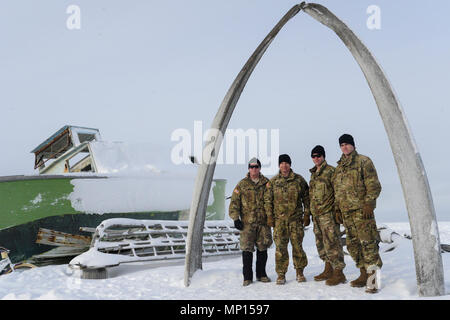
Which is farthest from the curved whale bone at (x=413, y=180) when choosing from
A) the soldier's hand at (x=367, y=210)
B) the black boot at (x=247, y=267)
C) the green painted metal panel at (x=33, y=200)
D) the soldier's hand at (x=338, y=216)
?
the green painted metal panel at (x=33, y=200)

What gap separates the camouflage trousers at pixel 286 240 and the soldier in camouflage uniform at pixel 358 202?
639 millimetres

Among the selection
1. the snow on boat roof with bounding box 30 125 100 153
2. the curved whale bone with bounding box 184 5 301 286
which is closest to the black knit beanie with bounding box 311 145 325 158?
the curved whale bone with bounding box 184 5 301 286

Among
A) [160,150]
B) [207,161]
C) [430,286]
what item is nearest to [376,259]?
[430,286]

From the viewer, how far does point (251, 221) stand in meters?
4.89

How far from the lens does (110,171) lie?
830cm

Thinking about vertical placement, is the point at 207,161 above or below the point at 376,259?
above

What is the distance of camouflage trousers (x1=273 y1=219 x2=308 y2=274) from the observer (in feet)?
15.4

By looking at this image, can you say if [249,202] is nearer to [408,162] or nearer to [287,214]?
[287,214]

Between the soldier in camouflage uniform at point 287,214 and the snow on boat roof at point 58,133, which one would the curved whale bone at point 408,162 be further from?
the snow on boat roof at point 58,133

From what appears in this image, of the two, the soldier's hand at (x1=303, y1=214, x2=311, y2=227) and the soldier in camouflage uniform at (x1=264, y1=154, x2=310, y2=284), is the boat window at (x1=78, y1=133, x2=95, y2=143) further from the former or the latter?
the soldier's hand at (x1=303, y1=214, x2=311, y2=227)

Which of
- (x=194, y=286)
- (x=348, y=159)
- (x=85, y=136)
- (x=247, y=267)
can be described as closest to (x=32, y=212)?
(x=85, y=136)

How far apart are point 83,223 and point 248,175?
427 cm

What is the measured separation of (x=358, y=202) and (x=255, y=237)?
151 centimetres
